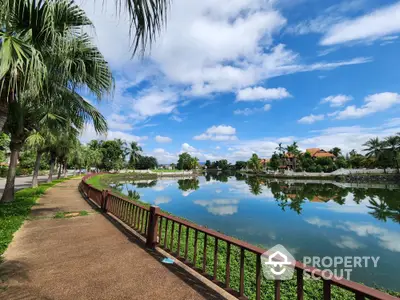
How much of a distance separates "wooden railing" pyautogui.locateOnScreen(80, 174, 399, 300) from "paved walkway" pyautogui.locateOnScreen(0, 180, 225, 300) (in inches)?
12.4

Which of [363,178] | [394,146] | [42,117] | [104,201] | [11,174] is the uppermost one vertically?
[394,146]

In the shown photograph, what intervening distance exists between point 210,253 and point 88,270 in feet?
11.0

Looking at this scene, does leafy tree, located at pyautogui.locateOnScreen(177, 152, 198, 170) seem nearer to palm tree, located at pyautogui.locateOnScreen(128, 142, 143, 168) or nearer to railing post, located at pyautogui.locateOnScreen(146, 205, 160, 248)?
palm tree, located at pyautogui.locateOnScreen(128, 142, 143, 168)

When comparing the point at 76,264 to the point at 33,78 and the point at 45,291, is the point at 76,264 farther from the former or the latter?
the point at 33,78

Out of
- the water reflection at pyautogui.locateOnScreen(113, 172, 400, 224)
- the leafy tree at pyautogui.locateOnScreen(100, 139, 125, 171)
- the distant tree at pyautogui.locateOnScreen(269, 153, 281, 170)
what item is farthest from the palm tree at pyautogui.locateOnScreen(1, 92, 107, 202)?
the distant tree at pyautogui.locateOnScreen(269, 153, 281, 170)

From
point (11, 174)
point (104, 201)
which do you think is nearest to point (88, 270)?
point (104, 201)

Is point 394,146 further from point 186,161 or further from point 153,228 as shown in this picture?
point 186,161

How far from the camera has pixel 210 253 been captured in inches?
238

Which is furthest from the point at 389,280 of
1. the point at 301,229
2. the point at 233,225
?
the point at 233,225

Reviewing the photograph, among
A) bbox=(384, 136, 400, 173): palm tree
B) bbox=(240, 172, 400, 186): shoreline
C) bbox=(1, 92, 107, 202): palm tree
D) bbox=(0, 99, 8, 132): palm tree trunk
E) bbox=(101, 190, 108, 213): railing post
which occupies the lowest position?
bbox=(101, 190, 108, 213): railing post

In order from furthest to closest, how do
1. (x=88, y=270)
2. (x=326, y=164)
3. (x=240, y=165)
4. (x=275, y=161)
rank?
(x=240, y=165)
(x=275, y=161)
(x=326, y=164)
(x=88, y=270)

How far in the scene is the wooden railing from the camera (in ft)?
6.22

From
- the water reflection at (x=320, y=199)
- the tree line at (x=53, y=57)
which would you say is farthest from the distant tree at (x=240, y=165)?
the tree line at (x=53, y=57)

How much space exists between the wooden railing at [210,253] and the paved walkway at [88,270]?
32cm
